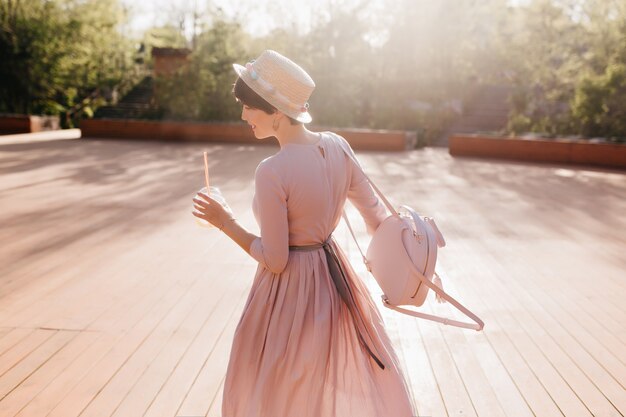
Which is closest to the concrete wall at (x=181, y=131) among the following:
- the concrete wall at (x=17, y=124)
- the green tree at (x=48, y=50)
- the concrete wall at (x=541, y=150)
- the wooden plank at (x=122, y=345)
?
the concrete wall at (x=541, y=150)

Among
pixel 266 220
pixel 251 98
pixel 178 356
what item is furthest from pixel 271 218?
pixel 178 356

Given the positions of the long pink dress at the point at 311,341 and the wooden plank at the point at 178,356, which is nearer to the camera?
the long pink dress at the point at 311,341

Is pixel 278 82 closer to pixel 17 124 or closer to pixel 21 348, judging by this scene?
pixel 21 348

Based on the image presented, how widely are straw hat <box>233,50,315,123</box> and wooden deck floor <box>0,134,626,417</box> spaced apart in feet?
4.75

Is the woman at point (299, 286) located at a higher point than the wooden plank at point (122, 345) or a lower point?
higher

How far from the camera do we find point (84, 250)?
15.7ft

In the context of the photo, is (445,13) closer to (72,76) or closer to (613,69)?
(613,69)

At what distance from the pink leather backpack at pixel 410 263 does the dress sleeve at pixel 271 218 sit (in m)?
0.32

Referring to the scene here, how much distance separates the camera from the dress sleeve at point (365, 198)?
6.03ft

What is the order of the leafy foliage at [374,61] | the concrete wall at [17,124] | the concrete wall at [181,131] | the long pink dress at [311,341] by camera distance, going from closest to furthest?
1. the long pink dress at [311,341]
2. the concrete wall at [181,131]
3. the leafy foliage at [374,61]
4. the concrete wall at [17,124]

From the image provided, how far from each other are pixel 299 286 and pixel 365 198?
37cm

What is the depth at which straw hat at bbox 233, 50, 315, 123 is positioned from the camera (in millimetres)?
1582

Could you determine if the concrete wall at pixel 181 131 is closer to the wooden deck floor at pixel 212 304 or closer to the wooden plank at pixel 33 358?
the wooden deck floor at pixel 212 304

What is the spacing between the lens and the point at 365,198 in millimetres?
1884
